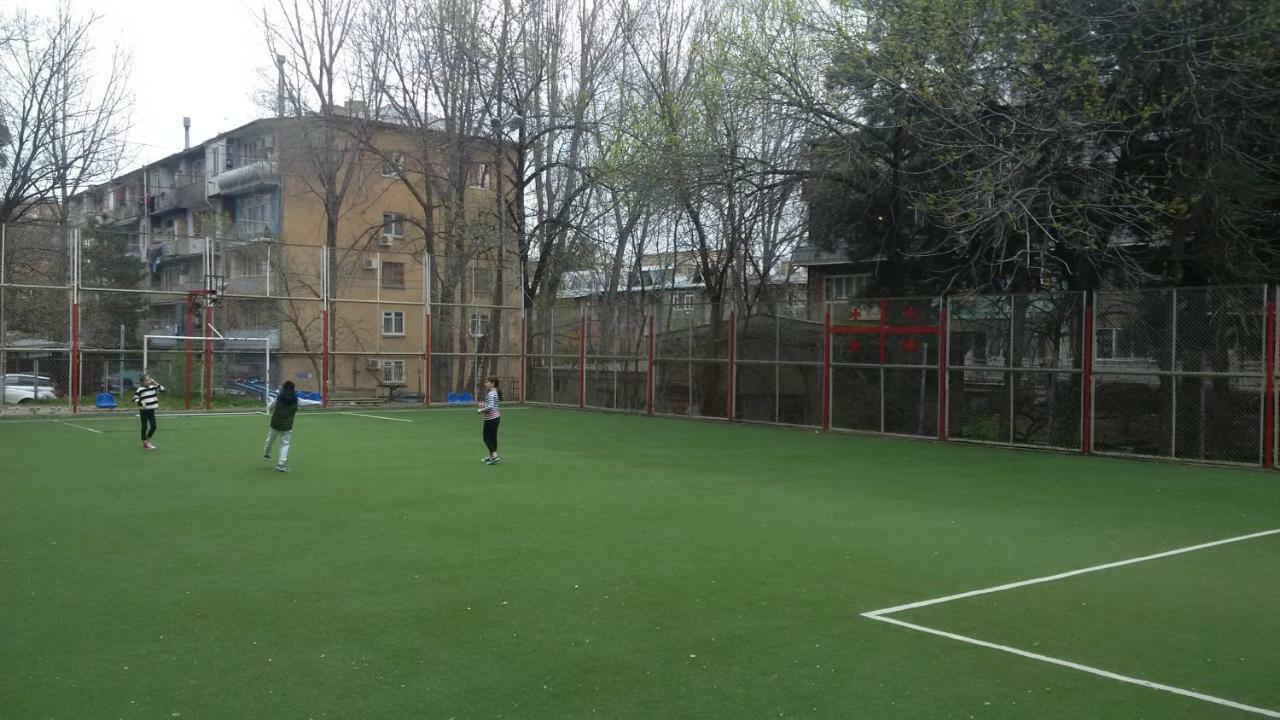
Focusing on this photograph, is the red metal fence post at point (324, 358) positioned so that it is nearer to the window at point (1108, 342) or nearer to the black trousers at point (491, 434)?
the black trousers at point (491, 434)

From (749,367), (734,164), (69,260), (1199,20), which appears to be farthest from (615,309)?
(1199,20)

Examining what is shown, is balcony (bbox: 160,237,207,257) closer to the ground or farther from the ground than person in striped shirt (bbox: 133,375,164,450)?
farther from the ground

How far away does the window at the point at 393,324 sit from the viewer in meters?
30.5

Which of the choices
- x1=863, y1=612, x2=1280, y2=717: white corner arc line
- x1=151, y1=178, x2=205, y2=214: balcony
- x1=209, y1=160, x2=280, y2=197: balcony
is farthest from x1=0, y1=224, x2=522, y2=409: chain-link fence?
x1=863, y1=612, x2=1280, y2=717: white corner arc line

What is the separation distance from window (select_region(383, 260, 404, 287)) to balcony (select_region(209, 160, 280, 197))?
812 centimetres

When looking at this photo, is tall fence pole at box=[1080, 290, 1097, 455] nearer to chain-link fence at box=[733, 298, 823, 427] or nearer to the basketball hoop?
chain-link fence at box=[733, 298, 823, 427]

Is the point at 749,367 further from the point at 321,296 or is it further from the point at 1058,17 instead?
the point at 321,296

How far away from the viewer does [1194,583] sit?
27.2 ft

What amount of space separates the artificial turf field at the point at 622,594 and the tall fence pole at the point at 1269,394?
36.3 inches

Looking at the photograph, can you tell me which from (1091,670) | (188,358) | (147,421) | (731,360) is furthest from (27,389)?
(1091,670)

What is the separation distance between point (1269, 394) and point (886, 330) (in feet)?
24.6

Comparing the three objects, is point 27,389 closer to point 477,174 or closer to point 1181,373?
point 477,174

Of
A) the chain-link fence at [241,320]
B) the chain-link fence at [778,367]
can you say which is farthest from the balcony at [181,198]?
the chain-link fence at [778,367]

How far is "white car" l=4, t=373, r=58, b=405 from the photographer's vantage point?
25.2 m
